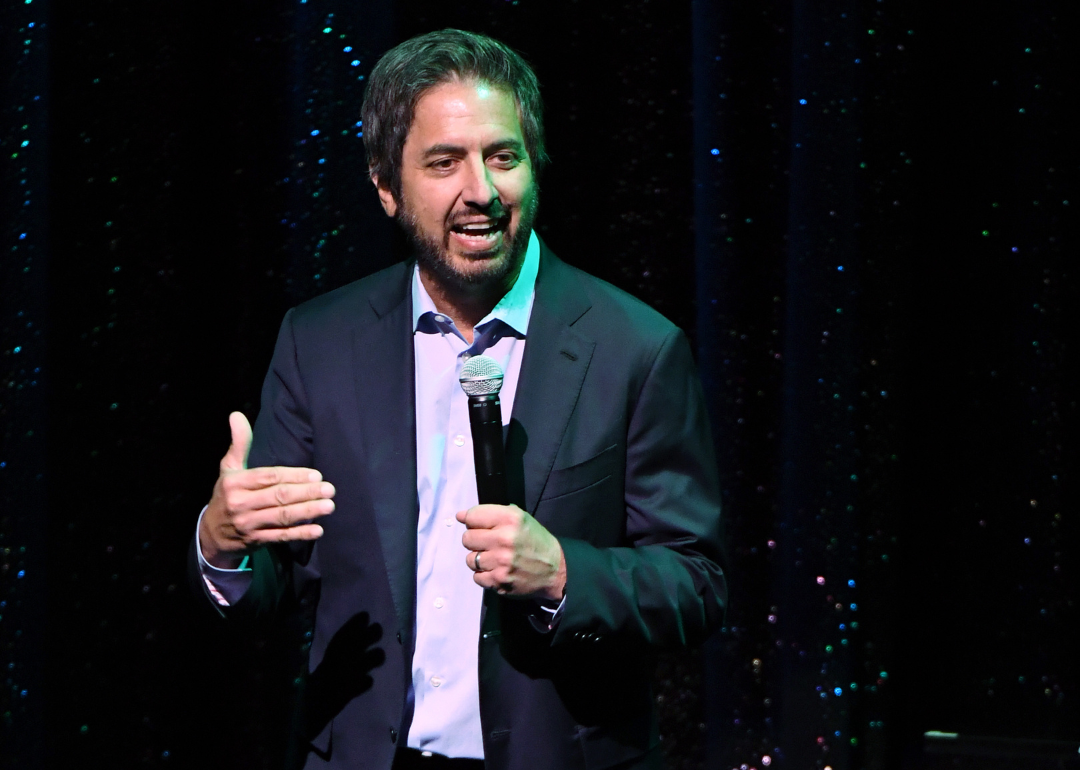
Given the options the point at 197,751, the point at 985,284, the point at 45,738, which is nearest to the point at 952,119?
the point at 985,284

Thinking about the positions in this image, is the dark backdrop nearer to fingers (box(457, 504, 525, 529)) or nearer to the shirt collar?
the shirt collar

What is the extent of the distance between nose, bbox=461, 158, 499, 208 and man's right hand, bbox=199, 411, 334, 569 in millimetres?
430

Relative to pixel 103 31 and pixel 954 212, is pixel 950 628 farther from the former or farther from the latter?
pixel 103 31

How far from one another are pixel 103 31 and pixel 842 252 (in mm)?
1391

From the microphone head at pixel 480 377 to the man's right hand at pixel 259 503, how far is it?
0.18 metres

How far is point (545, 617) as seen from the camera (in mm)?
1268

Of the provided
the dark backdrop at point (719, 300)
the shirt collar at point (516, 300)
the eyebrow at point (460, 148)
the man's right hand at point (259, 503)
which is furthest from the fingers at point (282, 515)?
the dark backdrop at point (719, 300)

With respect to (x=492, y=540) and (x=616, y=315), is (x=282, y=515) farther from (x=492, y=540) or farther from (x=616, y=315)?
(x=616, y=315)

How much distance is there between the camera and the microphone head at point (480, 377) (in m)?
1.19

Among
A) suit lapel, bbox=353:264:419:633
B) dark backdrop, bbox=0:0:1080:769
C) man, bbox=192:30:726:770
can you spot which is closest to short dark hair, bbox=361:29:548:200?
man, bbox=192:30:726:770

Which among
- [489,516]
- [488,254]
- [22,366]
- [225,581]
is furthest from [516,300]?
[22,366]

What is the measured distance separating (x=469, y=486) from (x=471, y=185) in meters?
0.41

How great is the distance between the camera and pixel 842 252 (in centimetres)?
194

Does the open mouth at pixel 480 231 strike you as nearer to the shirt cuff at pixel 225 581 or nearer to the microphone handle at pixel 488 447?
the microphone handle at pixel 488 447
